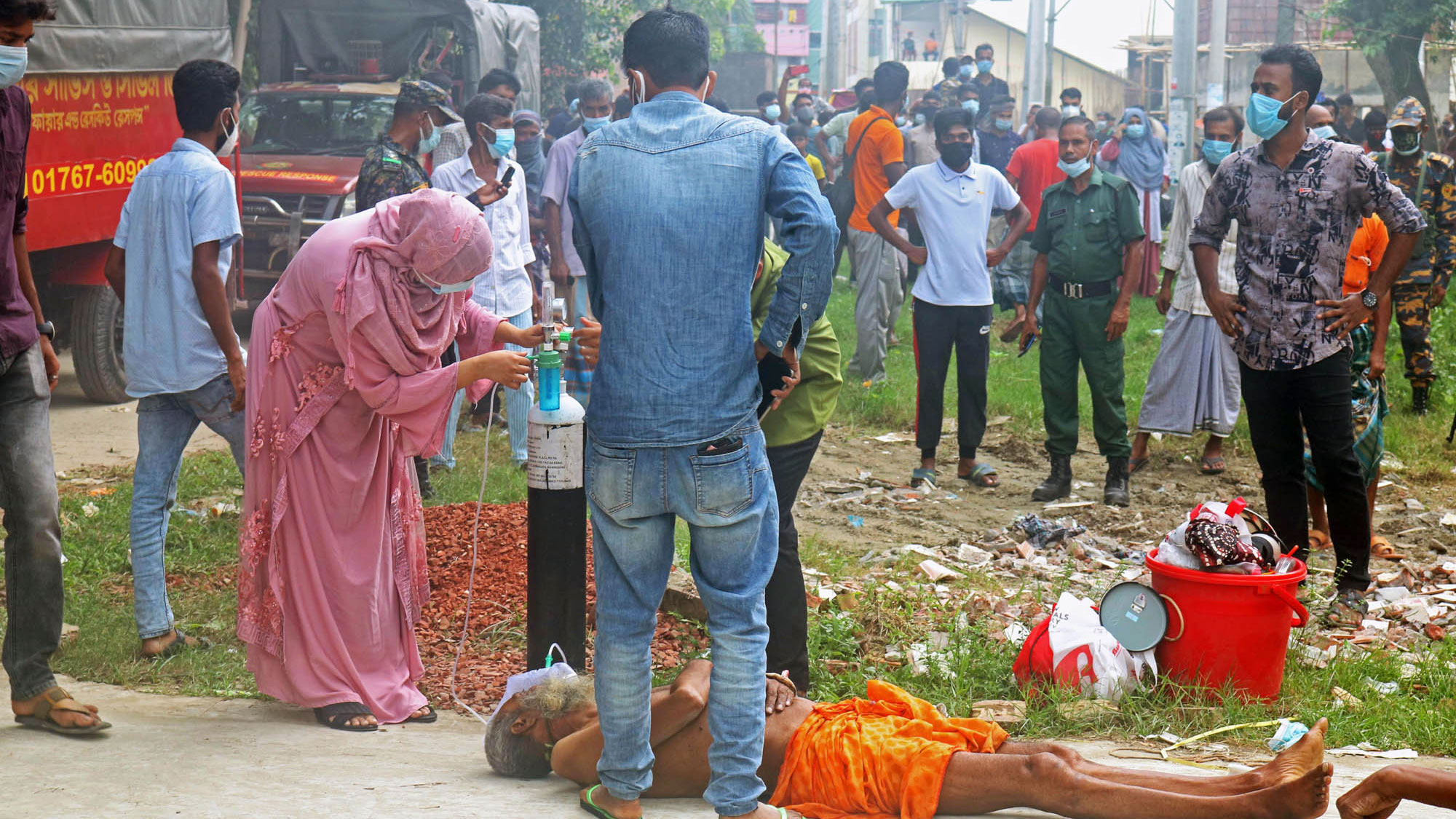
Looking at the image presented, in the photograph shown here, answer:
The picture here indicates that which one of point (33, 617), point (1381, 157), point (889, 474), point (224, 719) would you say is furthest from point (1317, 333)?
point (1381, 157)

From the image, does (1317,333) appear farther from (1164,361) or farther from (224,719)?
(224,719)

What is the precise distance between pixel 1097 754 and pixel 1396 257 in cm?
251

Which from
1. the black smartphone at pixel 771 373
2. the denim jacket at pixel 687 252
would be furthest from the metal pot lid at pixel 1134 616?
the denim jacket at pixel 687 252

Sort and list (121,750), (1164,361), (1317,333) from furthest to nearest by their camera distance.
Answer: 1. (1164,361)
2. (1317,333)
3. (121,750)

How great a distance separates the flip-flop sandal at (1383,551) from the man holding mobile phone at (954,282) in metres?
2.12

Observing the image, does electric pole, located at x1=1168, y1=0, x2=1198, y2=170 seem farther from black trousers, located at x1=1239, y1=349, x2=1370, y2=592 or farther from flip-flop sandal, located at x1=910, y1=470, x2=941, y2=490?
black trousers, located at x1=1239, y1=349, x2=1370, y2=592

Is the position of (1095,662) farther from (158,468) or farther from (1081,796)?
(158,468)

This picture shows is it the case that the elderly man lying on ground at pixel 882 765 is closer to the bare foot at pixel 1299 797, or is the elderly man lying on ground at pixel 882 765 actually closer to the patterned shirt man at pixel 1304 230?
the bare foot at pixel 1299 797

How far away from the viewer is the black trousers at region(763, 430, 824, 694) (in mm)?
4320

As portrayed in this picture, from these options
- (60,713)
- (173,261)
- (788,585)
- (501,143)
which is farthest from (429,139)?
(60,713)

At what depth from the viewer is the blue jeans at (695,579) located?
126 inches

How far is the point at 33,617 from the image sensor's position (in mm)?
3947

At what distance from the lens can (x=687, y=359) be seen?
3.17 meters

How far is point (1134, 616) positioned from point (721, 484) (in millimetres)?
1865
